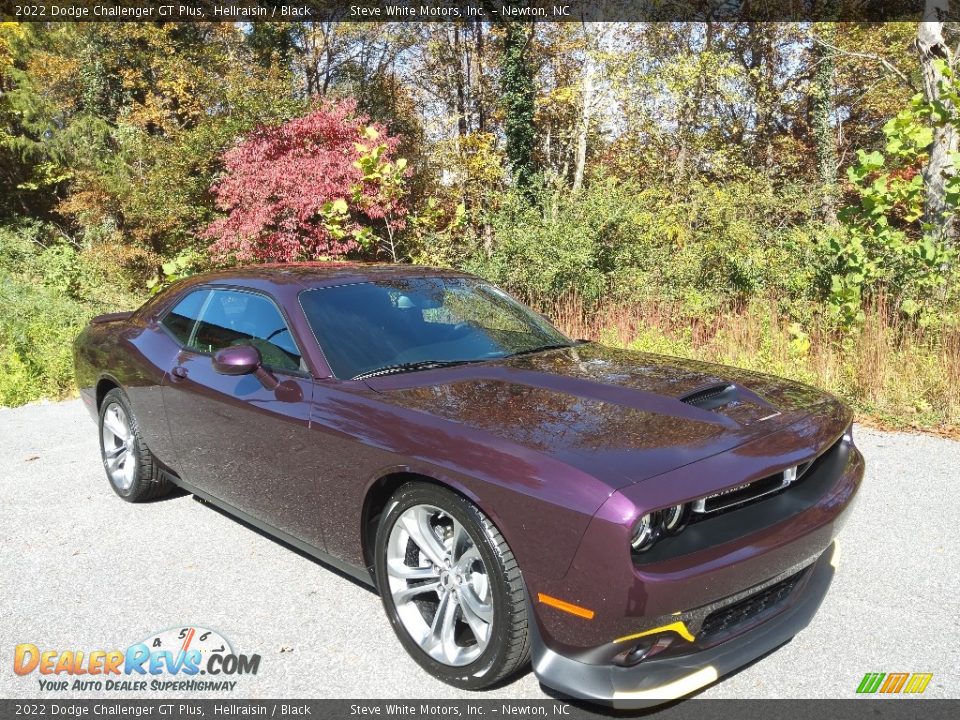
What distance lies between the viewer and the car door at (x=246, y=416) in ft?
10.7

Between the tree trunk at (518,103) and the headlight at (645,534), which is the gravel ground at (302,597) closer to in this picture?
the headlight at (645,534)

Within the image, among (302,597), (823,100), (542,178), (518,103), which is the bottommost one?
(302,597)

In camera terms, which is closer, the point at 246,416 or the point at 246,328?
the point at 246,416

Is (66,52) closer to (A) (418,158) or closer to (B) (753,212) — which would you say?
(A) (418,158)

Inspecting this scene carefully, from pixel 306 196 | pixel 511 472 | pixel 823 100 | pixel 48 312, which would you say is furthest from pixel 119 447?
pixel 823 100

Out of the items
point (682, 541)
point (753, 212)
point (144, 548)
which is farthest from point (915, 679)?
point (753, 212)

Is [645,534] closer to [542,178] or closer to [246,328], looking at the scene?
[246,328]

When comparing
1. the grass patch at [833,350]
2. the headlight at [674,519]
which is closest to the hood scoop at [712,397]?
the headlight at [674,519]

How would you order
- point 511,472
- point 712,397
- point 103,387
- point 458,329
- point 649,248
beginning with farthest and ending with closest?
point 649,248
point 103,387
point 458,329
point 712,397
point 511,472

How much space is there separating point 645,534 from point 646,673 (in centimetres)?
42

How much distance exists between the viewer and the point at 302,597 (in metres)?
3.47

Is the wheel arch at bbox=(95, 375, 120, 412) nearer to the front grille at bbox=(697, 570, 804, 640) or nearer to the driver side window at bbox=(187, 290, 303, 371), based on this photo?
the driver side window at bbox=(187, 290, 303, 371)

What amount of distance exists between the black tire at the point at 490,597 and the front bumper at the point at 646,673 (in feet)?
0.28

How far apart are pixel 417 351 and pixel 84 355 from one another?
3172mm
